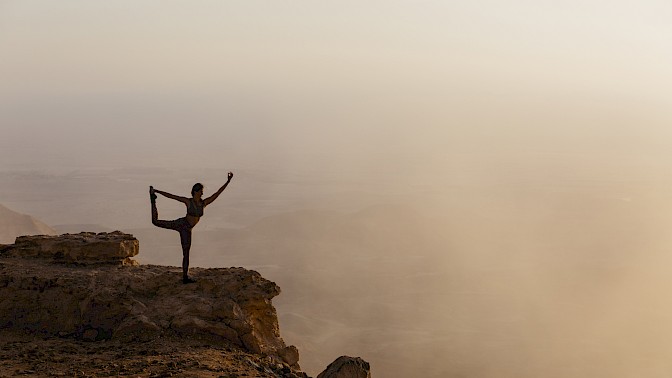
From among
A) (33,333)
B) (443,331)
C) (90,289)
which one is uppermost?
(90,289)

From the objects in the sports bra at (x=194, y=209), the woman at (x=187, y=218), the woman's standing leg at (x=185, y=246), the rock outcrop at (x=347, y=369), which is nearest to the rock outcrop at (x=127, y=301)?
the woman's standing leg at (x=185, y=246)

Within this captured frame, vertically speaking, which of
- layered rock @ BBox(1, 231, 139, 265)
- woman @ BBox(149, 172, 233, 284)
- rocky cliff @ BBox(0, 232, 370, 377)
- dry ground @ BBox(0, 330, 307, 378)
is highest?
woman @ BBox(149, 172, 233, 284)

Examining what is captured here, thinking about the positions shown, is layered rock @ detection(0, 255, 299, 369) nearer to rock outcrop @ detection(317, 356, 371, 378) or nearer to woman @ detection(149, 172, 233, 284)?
woman @ detection(149, 172, 233, 284)

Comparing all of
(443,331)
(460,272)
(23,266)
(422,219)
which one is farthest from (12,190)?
(23,266)

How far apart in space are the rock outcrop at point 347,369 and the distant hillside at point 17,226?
61.4 meters

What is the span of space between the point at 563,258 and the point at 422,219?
77.1ft

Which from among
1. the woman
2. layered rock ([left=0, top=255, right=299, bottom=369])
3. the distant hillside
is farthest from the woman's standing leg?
the distant hillside

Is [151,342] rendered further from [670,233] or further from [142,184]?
[142,184]

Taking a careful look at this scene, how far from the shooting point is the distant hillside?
6462 cm

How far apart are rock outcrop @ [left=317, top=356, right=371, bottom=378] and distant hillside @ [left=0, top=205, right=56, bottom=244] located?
6142 cm

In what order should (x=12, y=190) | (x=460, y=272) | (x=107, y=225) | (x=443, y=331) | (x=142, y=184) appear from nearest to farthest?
(x=443, y=331), (x=460, y=272), (x=107, y=225), (x=12, y=190), (x=142, y=184)

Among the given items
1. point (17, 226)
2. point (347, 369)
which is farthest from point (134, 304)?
point (17, 226)

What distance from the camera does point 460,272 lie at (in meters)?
64.4

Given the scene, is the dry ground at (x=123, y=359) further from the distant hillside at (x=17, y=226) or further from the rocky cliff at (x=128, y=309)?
the distant hillside at (x=17, y=226)
